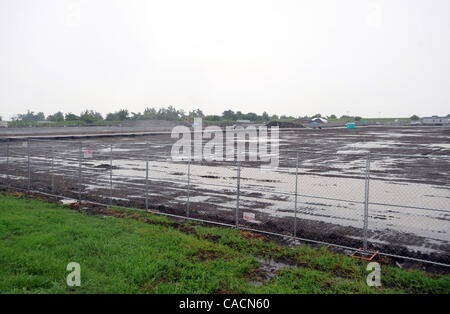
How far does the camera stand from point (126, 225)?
9500 millimetres

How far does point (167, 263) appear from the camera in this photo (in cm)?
688

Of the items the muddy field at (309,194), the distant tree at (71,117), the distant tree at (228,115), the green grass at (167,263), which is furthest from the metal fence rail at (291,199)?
the distant tree at (228,115)

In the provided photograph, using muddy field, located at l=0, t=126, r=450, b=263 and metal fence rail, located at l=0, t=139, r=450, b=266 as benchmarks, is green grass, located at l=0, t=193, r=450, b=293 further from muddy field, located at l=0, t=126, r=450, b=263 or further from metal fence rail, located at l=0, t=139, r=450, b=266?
muddy field, located at l=0, t=126, r=450, b=263

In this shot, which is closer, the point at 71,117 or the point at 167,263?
the point at 167,263

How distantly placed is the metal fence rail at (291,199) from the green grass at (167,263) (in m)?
1.10

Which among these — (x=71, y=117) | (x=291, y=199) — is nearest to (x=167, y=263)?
(x=291, y=199)

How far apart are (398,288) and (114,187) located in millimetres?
12130

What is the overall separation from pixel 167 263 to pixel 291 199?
7335 mm

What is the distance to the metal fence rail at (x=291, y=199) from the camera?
29.2 ft

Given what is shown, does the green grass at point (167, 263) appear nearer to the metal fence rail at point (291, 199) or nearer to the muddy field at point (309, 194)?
the metal fence rail at point (291, 199)

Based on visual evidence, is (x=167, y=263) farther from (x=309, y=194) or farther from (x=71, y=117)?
(x=71, y=117)

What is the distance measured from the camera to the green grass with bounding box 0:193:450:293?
605 centimetres
